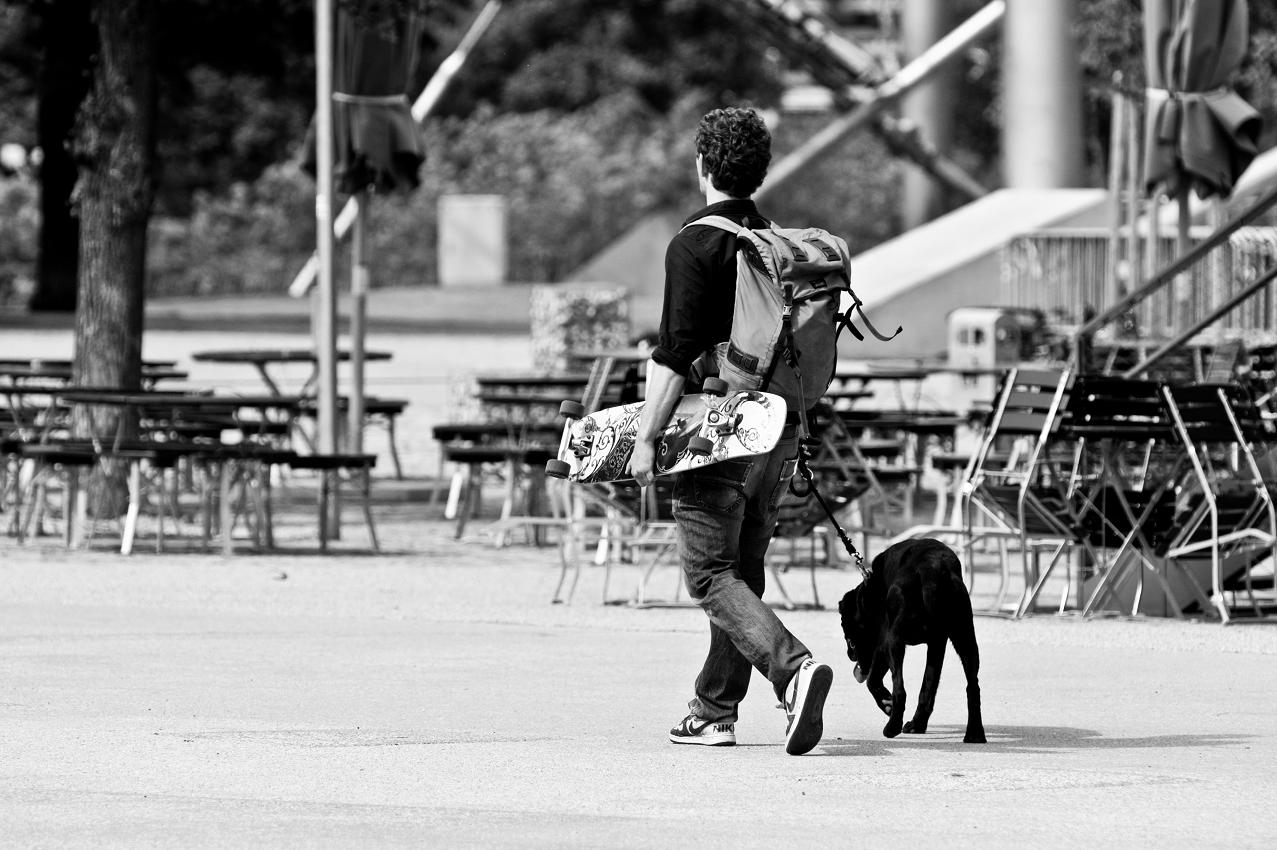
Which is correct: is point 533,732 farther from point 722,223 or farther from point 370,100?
point 370,100

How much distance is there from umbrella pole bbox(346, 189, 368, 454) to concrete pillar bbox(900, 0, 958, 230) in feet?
94.7

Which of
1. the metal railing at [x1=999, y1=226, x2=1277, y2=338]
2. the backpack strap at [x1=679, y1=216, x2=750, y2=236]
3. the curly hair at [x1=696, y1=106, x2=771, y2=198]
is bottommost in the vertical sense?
the backpack strap at [x1=679, y1=216, x2=750, y2=236]

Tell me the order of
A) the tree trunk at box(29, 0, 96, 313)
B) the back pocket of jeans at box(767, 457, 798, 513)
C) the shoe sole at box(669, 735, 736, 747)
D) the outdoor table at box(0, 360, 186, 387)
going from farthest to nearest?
the tree trunk at box(29, 0, 96, 313) < the outdoor table at box(0, 360, 186, 387) < the shoe sole at box(669, 735, 736, 747) < the back pocket of jeans at box(767, 457, 798, 513)

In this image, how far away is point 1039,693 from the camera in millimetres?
8352

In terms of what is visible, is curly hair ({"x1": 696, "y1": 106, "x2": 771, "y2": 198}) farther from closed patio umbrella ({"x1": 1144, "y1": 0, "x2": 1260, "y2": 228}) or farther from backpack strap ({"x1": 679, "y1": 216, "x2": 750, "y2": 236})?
closed patio umbrella ({"x1": 1144, "y1": 0, "x2": 1260, "y2": 228})

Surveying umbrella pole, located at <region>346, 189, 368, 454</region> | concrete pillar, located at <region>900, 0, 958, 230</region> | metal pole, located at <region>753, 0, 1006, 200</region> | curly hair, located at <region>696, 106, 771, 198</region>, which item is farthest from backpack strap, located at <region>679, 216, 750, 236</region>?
concrete pillar, located at <region>900, 0, 958, 230</region>

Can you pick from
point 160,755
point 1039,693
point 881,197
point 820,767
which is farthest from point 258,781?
point 881,197

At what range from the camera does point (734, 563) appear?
696 cm

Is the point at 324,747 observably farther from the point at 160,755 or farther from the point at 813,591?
the point at 813,591

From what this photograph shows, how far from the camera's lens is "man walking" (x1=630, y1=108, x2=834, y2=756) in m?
6.75

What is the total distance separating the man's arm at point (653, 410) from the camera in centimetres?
677

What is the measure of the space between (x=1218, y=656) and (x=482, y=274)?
96.6 feet

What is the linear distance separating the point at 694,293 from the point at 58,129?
90.1ft

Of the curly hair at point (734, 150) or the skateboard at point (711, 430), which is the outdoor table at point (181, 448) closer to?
the skateboard at point (711, 430)
